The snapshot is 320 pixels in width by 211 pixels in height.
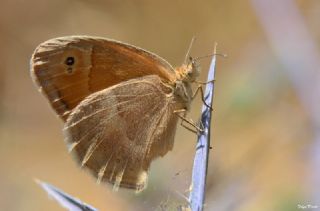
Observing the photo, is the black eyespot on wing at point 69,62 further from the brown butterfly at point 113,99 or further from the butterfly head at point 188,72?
the butterfly head at point 188,72

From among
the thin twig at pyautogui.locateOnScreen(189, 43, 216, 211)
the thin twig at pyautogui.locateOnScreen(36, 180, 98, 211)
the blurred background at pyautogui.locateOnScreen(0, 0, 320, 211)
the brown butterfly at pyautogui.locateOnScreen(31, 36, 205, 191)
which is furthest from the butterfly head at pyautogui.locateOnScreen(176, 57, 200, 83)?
the thin twig at pyautogui.locateOnScreen(36, 180, 98, 211)

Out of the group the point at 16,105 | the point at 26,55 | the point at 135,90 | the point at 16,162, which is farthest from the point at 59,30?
the point at 135,90

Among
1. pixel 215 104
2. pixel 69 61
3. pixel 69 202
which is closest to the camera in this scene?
pixel 69 202

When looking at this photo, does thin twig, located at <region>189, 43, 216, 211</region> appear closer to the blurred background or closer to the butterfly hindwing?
the blurred background

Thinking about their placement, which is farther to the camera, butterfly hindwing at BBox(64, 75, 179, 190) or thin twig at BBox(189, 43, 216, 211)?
butterfly hindwing at BBox(64, 75, 179, 190)

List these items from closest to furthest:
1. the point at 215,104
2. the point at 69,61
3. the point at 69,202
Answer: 1. the point at 69,202
2. the point at 69,61
3. the point at 215,104

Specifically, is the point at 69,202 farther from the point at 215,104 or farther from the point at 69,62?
the point at 215,104

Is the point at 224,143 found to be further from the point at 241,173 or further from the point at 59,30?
the point at 59,30

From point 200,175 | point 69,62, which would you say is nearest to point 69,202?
point 200,175
